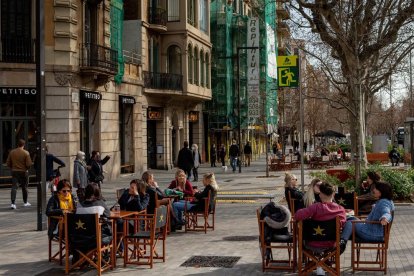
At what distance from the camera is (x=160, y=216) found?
9.93 metres

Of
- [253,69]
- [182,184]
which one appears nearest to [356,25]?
[182,184]

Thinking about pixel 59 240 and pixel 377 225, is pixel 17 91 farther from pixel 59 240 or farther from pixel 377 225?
pixel 377 225

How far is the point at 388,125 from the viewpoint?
286 ft

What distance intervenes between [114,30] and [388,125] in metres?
64.1

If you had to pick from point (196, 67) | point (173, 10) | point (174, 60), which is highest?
point (173, 10)

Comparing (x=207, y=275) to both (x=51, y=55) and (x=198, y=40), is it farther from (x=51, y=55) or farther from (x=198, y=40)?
(x=198, y=40)

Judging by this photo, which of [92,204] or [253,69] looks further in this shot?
[253,69]

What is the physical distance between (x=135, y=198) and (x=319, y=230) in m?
3.79

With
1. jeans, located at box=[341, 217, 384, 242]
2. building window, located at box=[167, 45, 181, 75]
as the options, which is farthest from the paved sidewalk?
building window, located at box=[167, 45, 181, 75]

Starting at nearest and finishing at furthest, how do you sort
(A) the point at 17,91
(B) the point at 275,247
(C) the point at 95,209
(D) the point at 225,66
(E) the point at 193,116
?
(B) the point at 275,247, (C) the point at 95,209, (A) the point at 17,91, (E) the point at 193,116, (D) the point at 225,66

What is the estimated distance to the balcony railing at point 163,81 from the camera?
35469 millimetres

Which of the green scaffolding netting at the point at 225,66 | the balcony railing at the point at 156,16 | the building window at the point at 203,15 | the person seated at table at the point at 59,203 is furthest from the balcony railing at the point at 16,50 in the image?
the green scaffolding netting at the point at 225,66

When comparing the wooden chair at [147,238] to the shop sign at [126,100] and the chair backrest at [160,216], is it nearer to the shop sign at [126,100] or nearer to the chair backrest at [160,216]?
the chair backrest at [160,216]

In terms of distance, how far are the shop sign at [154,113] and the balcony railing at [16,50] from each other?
39.6 ft
